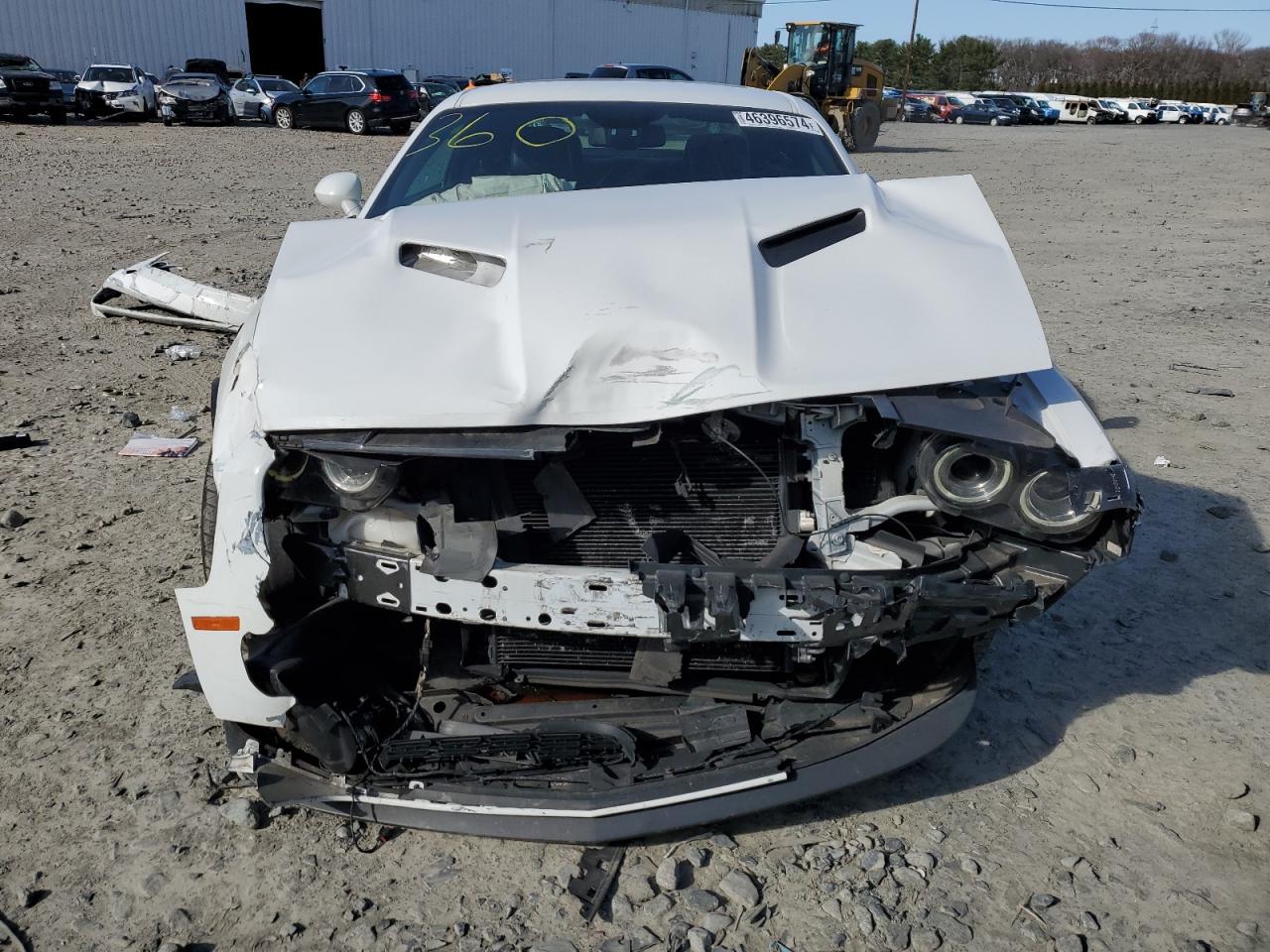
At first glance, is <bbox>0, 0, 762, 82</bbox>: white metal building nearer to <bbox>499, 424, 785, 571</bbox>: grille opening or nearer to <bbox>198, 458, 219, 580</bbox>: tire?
<bbox>198, 458, 219, 580</bbox>: tire

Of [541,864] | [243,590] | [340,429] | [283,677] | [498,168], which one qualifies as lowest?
[541,864]

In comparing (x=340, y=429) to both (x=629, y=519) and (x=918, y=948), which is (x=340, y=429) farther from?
(x=918, y=948)

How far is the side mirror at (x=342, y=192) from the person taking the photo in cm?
370

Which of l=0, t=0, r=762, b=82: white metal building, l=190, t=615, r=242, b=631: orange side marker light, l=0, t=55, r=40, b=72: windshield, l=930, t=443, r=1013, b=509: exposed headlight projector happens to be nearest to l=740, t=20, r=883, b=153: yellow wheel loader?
l=0, t=55, r=40, b=72: windshield

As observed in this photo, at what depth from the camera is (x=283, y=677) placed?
232 cm

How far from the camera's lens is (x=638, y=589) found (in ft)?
7.21

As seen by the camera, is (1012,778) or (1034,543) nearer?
(1034,543)

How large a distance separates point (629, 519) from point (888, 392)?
676 mm

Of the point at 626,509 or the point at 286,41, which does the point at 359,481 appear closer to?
the point at 626,509

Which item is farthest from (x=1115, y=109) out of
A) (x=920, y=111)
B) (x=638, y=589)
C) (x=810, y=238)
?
(x=638, y=589)

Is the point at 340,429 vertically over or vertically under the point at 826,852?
over

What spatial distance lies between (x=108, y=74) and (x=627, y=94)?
24.7 m

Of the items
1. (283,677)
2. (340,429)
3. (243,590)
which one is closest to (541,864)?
(283,677)

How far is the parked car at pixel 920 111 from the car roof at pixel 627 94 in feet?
137
